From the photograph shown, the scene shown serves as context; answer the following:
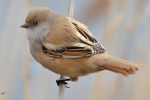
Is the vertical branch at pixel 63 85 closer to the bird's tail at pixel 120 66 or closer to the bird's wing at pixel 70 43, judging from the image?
the bird's wing at pixel 70 43

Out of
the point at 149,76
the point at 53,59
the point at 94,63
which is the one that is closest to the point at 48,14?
the point at 53,59

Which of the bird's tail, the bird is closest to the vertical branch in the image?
the bird

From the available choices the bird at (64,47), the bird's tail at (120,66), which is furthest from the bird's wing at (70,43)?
the bird's tail at (120,66)

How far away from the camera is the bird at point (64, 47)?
2076 mm

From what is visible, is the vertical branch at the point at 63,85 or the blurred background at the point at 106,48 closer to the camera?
the vertical branch at the point at 63,85

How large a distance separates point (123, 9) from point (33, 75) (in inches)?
28.3

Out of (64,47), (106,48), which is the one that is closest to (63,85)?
(64,47)

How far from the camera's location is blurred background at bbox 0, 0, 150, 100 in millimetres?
2182

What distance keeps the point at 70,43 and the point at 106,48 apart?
0.27m

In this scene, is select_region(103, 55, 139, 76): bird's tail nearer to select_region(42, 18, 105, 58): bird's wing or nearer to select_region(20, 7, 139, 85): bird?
select_region(20, 7, 139, 85): bird

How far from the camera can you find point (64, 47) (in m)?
2.11

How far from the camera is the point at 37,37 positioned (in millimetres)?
2189

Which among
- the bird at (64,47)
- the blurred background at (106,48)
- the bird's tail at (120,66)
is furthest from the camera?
the blurred background at (106,48)

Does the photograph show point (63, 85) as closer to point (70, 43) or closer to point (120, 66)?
point (70, 43)
